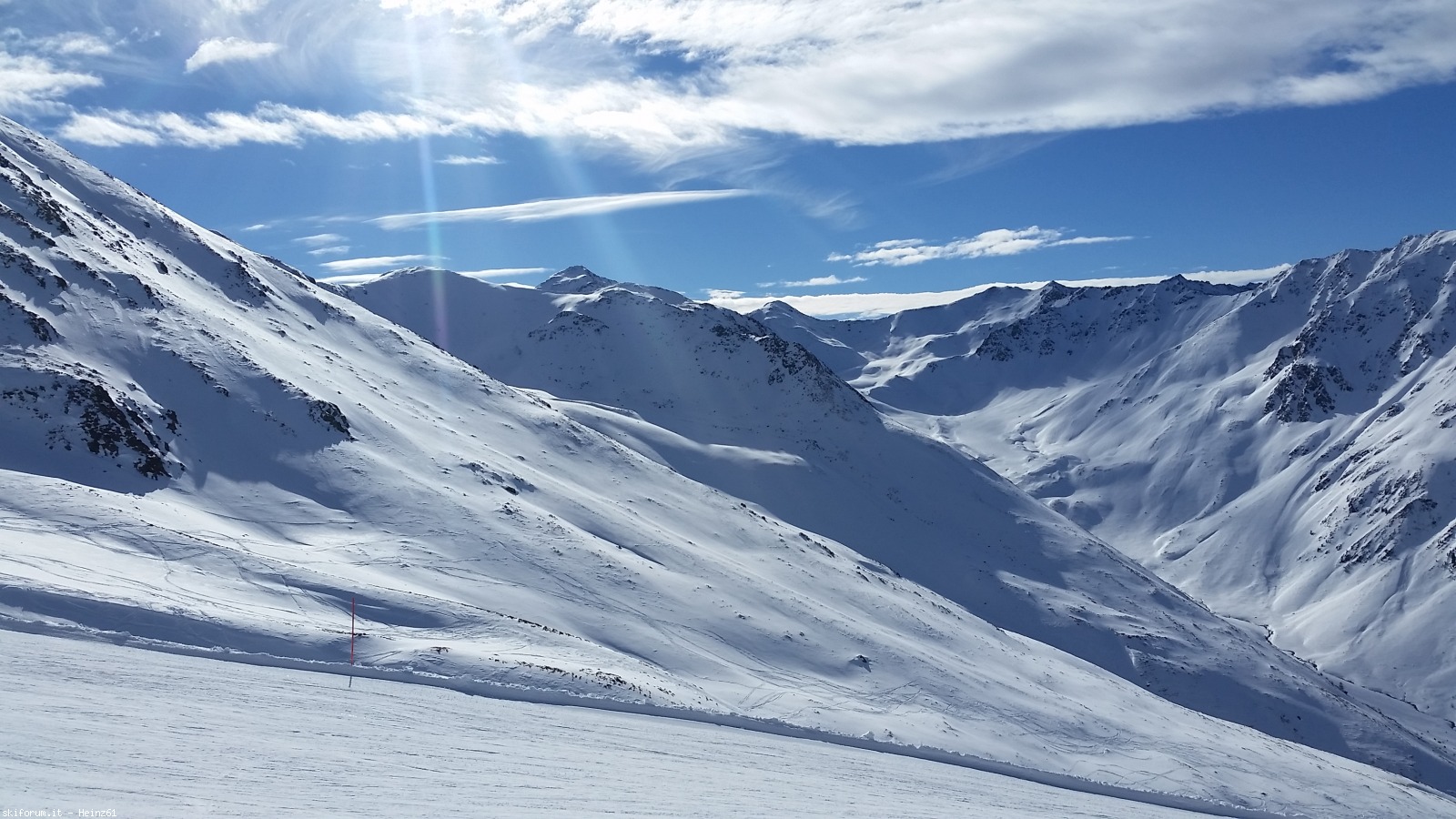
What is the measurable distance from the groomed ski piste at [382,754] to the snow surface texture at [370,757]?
5cm

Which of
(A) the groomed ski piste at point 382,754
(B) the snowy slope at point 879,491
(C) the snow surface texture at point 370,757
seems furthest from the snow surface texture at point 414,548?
(B) the snowy slope at point 879,491

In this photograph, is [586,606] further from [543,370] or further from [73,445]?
[543,370]

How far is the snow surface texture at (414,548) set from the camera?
86.9 ft

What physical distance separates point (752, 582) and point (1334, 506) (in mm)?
183358

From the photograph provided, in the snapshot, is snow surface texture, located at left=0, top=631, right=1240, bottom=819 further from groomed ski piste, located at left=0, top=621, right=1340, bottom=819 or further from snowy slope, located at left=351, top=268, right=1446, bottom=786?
snowy slope, located at left=351, top=268, right=1446, bottom=786

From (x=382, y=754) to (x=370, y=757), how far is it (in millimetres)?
304

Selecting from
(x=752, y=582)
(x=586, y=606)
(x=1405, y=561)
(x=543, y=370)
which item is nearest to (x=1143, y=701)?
(x=752, y=582)

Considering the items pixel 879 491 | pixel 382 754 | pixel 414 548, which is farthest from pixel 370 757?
pixel 879 491

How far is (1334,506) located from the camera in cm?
18950

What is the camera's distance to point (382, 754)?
16.5 metres

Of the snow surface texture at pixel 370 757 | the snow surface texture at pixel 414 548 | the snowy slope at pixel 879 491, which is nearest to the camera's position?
the snow surface texture at pixel 370 757

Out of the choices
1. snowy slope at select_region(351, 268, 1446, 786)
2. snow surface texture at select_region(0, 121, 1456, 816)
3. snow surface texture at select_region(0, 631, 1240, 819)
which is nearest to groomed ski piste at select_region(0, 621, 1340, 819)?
snow surface texture at select_region(0, 631, 1240, 819)

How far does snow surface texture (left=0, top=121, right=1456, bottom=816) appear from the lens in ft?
86.9

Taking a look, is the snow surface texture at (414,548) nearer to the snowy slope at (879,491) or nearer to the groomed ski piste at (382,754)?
the groomed ski piste at (382,754)
